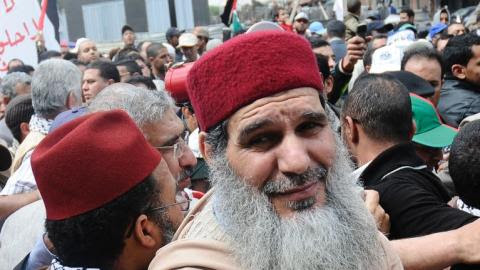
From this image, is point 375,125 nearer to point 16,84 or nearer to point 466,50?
point 466,50

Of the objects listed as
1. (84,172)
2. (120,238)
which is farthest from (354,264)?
(84,172)

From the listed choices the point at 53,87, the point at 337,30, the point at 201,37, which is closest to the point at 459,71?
the point at 53,87

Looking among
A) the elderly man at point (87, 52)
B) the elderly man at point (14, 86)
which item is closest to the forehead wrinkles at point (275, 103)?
the elderly man at point (14, 86)

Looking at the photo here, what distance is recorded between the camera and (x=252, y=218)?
160cm

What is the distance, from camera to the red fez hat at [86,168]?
1736 mm

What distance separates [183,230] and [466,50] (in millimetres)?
3576

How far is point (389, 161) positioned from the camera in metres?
2.54

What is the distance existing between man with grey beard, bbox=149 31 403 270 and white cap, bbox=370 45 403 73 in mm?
3137

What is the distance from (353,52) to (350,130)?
1.95 meters

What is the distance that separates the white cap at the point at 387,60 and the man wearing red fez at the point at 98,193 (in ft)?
10.4

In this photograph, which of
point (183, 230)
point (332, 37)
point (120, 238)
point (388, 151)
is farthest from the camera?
point (332, 37)

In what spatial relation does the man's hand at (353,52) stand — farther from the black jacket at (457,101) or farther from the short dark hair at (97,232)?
the short dark hair at (97,232)

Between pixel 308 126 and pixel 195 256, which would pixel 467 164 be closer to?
pixel 308 126

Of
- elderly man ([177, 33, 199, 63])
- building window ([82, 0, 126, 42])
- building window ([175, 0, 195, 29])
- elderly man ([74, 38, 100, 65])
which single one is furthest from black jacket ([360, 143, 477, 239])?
building window ([82, 0, 126, 42])
